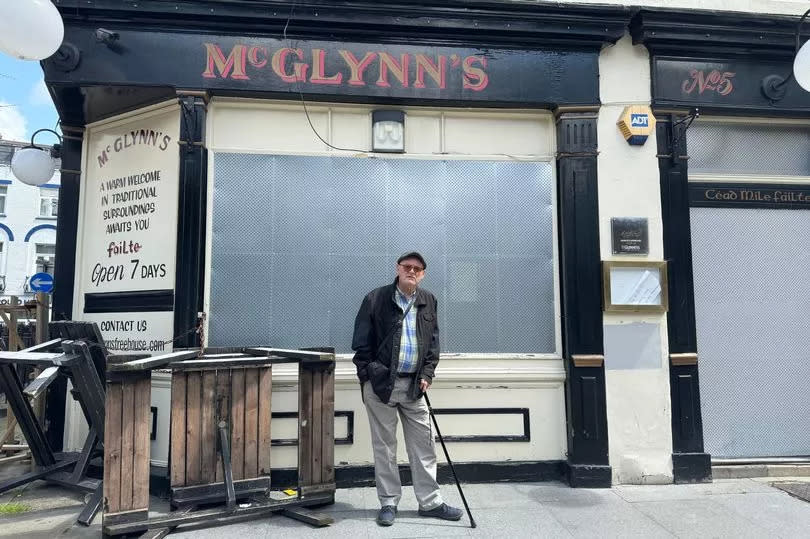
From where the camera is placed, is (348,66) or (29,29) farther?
(348,66)

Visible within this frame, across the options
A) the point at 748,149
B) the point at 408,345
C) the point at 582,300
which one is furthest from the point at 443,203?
the point at 748,149

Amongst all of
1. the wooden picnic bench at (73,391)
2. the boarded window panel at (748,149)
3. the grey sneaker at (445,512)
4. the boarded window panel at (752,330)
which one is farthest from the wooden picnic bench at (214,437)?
the boarded window panel at (748,149)

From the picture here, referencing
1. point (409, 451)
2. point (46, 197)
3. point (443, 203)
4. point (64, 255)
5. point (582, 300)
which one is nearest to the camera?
point (409, 451)

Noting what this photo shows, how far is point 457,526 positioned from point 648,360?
2354 mm

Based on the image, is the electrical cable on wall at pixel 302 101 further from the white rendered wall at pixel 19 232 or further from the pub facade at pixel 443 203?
the white rendered wall at pixel 19 232

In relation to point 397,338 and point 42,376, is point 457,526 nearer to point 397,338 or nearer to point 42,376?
point 397,338

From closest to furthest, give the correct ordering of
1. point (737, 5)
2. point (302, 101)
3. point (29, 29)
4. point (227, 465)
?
point (29, 29), point (227, 465), point (302, 101), point (737, 5)

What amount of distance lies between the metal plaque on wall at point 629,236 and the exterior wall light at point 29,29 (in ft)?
16.0

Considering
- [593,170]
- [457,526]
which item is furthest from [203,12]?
[457,526]

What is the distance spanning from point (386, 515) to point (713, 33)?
17.2 ft

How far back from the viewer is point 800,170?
5.47 m

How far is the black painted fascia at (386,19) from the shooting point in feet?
15.5

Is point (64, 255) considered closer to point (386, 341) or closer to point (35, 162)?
point (35, 162)

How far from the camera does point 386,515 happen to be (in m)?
3.89
